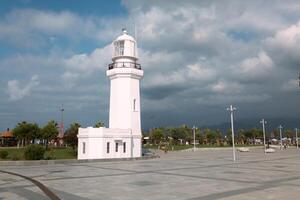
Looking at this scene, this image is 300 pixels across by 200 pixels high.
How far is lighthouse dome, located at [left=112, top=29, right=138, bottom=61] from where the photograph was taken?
4188 cm

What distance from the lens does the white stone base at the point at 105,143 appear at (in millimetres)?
37094

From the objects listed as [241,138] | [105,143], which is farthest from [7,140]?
[241,138]

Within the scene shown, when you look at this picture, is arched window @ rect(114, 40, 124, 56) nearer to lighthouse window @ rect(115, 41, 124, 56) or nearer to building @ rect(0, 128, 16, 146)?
lighthouse window @ rect(115, 41, 124, 56)

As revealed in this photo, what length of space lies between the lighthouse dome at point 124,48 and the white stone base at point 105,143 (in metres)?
9.49

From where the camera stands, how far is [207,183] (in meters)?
16.7

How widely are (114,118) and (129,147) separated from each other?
424 cm

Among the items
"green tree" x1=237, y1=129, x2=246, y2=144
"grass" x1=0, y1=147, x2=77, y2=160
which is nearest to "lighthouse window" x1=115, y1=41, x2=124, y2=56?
"grass" x1=0, y1=147, x2=77, y2=160

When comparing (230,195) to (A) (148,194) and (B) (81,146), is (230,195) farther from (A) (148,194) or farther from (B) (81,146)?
(B) (81,146)

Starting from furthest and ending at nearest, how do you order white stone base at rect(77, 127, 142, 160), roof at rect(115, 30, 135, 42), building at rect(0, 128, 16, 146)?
building at rect(0, 128, 16, 146), roof at rect(115, 30, 135, 42), white stone base at rect(77, 127, 142, 160)

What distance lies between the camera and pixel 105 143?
37.3 m

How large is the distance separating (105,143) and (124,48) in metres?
12.5

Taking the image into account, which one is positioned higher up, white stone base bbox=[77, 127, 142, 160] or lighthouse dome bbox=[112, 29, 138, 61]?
lighthouse dome bbox=[112, 29, 138, 61]

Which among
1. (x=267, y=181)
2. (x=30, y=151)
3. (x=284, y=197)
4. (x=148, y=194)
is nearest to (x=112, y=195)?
(x=148, y=194)

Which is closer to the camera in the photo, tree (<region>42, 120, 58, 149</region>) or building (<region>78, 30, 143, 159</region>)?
building (<region>78, 30, 143, 159</region>)
